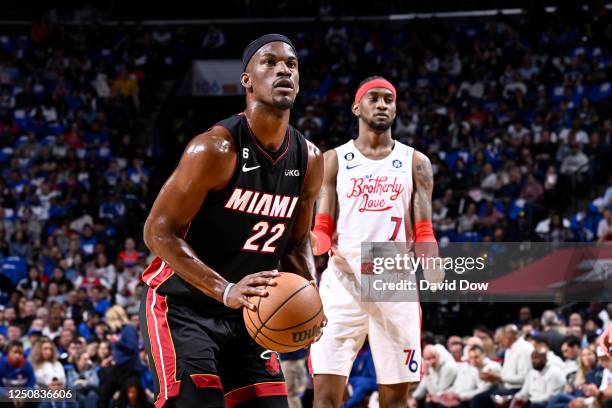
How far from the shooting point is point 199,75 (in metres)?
21.1

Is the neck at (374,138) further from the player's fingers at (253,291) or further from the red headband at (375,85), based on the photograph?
the player's fingers at (253,291)

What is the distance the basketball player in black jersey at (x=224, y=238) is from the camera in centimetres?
406

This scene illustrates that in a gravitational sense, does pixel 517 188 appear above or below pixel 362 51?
below

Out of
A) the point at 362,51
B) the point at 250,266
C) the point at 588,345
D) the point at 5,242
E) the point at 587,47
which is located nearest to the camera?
the point at 250,266

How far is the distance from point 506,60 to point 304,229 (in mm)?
14642

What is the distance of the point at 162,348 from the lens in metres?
4.15

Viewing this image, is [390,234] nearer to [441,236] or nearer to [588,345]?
[588,345]

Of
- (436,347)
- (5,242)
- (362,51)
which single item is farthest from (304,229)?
(362,51)

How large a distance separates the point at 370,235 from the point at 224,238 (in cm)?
216

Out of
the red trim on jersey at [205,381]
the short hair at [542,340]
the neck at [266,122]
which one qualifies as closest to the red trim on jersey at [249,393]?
the red trim on jersey at [205,381]

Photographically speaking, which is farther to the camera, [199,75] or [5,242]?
[199,75]

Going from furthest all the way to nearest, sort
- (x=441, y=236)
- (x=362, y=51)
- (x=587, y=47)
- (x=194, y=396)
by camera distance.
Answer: (x=362, y=51) < (x=587, y=47) < (x=441, y=236) < (x=194, y=396)

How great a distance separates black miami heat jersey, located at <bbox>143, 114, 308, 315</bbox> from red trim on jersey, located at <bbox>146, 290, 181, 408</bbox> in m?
0.07

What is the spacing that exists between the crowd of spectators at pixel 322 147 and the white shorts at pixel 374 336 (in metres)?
3.40
